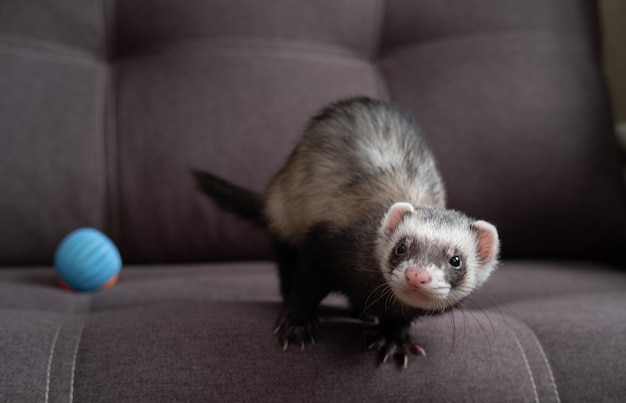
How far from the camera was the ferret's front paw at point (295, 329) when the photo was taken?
0.93 metres

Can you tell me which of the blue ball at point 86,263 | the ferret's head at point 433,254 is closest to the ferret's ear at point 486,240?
the ferret's head at point 433,254

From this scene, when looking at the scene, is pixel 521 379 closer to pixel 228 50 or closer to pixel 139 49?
pixel 228 50

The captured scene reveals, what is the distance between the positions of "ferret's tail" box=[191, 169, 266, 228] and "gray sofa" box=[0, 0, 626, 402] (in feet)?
0.59

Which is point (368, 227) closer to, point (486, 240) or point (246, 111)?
point (486, 240)

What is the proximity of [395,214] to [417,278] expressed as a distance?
16cm

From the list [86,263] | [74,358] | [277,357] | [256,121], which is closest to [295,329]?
[277,357]

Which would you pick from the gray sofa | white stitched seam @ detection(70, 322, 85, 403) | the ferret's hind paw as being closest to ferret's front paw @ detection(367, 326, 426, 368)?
the ferret's hind paw

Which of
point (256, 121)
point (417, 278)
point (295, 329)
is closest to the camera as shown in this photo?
point (417, 278)

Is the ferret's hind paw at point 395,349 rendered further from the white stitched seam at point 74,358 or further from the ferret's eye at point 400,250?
the white stitched seam at point 74,358

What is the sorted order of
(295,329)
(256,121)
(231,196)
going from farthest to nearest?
(256,121) < (231,196) < (295,329)

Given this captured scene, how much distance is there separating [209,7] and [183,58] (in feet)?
0.55

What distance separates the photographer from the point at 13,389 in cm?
81

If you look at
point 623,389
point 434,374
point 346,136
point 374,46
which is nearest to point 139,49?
point 374,46

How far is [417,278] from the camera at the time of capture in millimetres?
817
